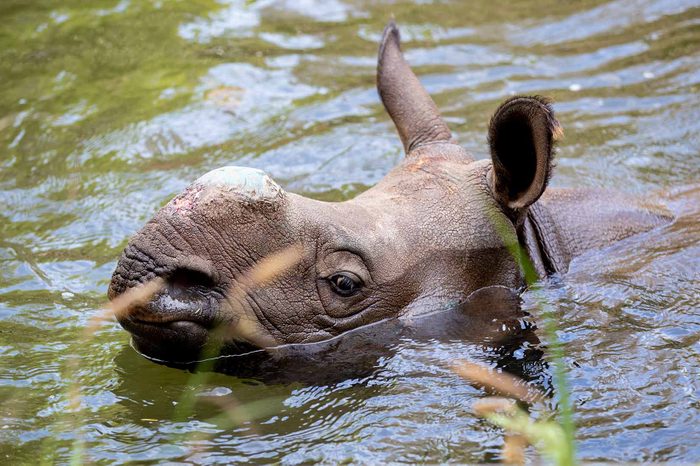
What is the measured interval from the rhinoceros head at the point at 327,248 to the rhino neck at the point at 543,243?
0.59 feet

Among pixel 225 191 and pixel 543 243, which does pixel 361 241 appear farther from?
pixel 543 243

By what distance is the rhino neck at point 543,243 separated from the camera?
270 inches

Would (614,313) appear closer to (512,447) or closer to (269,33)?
(512,447)

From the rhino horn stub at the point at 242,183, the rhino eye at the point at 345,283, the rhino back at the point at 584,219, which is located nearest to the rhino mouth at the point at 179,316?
the rhino horn stub at the point at 242,183

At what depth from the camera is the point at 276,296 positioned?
19.3 ft

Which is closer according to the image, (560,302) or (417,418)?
(417,418)

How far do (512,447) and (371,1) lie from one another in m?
9.93

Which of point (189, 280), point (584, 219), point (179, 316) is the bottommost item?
point (179, 316)

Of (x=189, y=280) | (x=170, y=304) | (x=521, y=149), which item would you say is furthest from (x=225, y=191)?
(x=521, y=149)

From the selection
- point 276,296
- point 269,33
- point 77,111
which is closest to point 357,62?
point 269,33

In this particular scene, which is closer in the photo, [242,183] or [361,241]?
[242,183]

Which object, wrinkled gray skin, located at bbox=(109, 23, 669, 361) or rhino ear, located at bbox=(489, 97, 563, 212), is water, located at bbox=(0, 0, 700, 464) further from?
rhino ear, located at bbox=(489, 97, 563, 212)

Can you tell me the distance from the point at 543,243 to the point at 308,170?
3477 mm

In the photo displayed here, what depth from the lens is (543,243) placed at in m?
7.02
